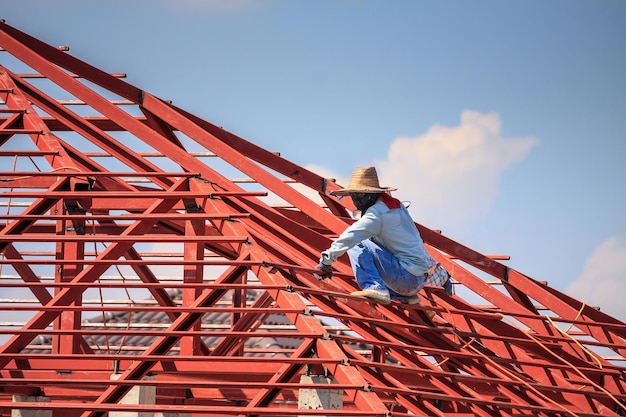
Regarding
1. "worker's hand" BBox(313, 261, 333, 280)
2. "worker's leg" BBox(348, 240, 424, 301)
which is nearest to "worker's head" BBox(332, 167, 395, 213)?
"worker's leg" BBox(348, 240, 424, 301)

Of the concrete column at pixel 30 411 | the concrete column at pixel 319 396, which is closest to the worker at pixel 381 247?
the concrete column at pixel 319 396

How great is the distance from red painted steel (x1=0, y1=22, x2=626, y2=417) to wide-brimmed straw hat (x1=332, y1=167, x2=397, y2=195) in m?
1.16

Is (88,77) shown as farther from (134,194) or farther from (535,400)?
(535,400)

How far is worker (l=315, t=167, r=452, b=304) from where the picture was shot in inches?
470

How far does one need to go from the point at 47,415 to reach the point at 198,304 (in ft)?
8.63

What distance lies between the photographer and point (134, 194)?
44.1 ft

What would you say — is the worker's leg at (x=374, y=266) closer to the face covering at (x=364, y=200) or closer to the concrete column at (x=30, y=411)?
the face covering at (x=364, y=200)

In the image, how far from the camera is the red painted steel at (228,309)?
38.0ft

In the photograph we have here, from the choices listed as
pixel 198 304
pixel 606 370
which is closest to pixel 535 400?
pixel 606 370

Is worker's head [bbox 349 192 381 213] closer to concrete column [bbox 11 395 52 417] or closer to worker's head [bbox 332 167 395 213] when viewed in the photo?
worker's head [bbox 332 167 395 213]

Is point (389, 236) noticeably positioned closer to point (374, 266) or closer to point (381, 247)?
point (381, 247)

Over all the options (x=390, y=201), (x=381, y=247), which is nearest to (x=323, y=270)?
(x=381, y=247)

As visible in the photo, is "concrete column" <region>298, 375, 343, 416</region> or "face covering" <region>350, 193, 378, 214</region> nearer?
"concrete column" <region>298, 375, 343, 416</region>

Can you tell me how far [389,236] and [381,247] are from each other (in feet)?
0.67
